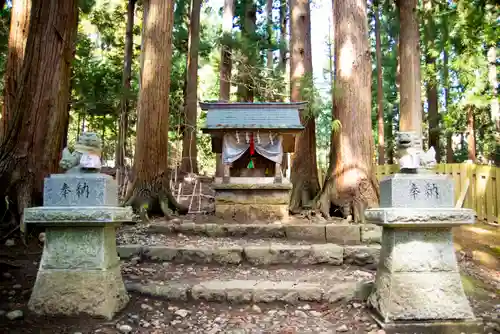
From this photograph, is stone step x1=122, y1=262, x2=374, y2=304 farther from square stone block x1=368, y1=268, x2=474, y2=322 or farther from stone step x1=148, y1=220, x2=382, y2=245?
stone step x1=148, y1=220, x2=382, y2=245

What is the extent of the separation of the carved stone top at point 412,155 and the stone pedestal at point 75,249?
271 centimetres

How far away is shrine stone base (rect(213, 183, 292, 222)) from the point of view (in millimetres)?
8469

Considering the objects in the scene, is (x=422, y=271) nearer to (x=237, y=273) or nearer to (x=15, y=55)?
(x=237, y=273)

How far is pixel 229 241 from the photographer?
20.6 feet

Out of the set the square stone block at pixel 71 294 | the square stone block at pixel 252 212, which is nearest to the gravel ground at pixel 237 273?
the square stone block at pixel 71 294

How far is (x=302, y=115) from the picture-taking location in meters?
9.39

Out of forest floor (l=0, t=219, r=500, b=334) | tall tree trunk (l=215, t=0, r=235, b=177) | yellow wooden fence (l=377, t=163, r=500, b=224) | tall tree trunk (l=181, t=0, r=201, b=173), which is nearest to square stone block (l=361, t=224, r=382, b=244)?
forest floor (l=0, t=219, r=500, b=334)

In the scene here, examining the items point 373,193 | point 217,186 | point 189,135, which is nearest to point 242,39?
point 189,135

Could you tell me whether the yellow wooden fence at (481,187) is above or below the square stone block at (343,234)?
above

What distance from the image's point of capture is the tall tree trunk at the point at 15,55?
5.89 meters

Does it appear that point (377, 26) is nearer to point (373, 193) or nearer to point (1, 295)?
point (373, 193)

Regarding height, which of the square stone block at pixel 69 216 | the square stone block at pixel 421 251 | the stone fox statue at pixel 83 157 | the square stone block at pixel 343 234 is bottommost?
the square stone block at pixel 343 234

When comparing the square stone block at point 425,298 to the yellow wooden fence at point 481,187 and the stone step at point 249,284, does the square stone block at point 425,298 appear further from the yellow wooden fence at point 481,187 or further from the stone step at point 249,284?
the yellow wooden fence at point 481,187

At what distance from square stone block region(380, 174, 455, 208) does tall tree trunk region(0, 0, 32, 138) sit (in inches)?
211
